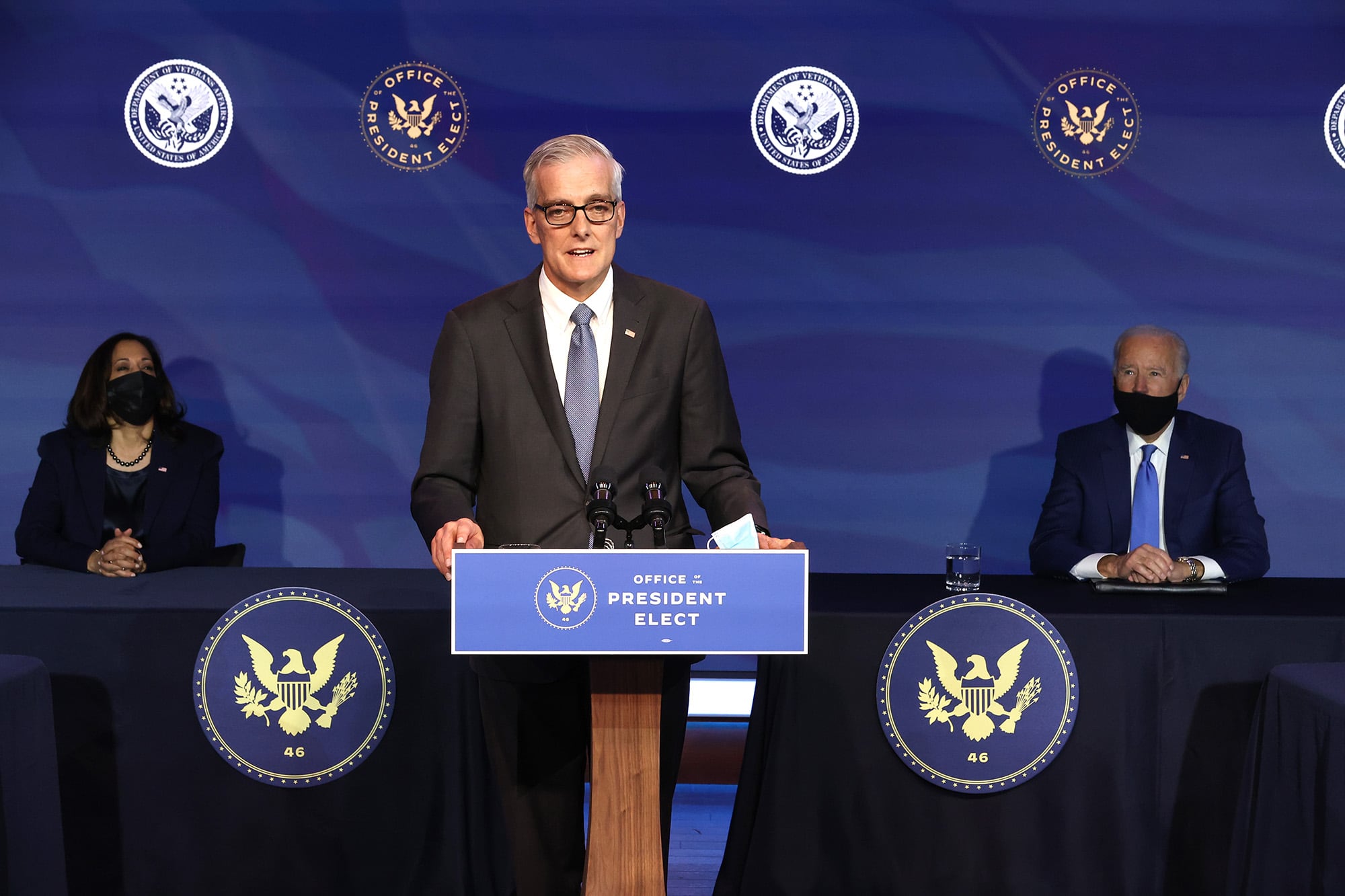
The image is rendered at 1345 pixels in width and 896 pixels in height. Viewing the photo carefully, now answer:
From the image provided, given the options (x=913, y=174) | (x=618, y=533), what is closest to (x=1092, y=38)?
(x=913, y=174)

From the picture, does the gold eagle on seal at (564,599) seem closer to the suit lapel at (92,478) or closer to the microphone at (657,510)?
the microphone at (657,510)

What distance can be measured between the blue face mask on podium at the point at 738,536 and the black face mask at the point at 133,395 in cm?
244

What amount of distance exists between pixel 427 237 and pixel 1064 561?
8.01 ft

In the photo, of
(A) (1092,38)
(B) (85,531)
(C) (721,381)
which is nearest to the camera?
(C) (721,381)

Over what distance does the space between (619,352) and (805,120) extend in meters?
2.44

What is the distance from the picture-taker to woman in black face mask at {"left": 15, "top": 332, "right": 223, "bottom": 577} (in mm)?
3320

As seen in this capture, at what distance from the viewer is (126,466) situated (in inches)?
135

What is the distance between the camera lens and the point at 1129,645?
2.43 metres

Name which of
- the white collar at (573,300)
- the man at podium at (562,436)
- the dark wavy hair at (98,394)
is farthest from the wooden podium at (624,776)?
the dark wavy hair at (98,394)

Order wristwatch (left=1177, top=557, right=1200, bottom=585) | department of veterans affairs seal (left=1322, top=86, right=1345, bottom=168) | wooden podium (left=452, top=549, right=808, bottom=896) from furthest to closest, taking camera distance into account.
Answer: department of veterans affairs seal (left=1322, top=86, right=1345, bottom=168), wristwatch (left=1177, top=557, right=1200, bottom=585), wooden podium (left=452, top=549, right=808, bottom=896)

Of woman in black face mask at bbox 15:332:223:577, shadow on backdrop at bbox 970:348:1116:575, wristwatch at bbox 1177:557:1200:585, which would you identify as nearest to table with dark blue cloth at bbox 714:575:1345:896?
wristwatch at bbox 1177:557:1200:585

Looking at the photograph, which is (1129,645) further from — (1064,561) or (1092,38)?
(1092,38)

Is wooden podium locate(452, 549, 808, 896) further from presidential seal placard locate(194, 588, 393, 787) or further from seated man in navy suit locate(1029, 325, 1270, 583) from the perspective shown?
seated man in navy suit locate(1029, 325, 1270, 583)

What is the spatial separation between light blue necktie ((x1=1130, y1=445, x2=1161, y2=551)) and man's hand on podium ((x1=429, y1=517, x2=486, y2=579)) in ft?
7.45
